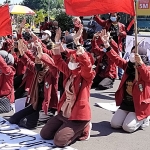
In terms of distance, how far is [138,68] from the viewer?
5.10 m

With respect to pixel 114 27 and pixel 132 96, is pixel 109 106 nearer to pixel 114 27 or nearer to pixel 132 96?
pixel 132 96

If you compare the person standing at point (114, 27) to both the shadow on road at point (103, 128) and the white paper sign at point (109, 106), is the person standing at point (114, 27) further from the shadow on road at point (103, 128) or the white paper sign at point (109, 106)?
the shadow on road at point (103, 128)

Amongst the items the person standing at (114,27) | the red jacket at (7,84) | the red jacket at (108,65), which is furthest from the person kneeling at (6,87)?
the person standing at (114,27)

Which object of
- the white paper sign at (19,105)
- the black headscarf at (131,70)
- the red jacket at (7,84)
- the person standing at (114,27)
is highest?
the person standing at (114,27)

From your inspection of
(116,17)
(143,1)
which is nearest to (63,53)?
(116,17)

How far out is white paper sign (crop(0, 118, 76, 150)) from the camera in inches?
190

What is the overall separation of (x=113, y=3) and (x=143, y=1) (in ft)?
68.0

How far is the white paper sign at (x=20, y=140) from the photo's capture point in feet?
15.8

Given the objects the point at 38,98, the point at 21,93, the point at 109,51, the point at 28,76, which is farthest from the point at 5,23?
the point at 109,51

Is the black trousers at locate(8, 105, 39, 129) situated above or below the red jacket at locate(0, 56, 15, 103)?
below

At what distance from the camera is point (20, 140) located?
5.07 meters

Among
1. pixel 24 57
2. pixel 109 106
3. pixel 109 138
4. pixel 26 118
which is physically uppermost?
pixel 24 57

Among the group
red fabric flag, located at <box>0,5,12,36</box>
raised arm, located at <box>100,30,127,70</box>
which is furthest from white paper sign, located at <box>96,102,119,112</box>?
red fabric flag, located at <box>0,5,12,36</box>

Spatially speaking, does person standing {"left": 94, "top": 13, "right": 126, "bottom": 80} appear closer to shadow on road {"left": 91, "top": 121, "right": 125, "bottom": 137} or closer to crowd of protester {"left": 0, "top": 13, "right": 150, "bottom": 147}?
crowd of protester {"left": 0, "top": 13, "right": 150, "bottom": 147}
